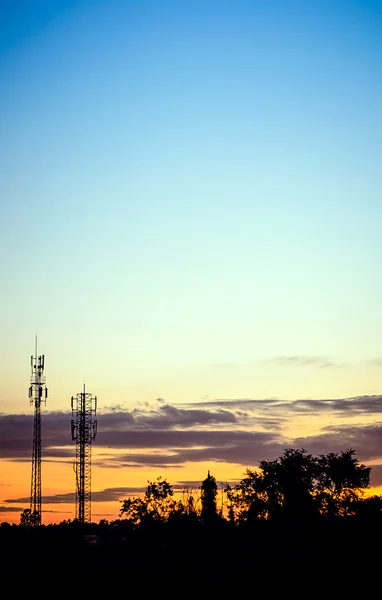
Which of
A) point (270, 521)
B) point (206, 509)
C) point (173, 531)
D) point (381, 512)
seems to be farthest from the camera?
point (206, 509)

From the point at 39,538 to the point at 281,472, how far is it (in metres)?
39.4

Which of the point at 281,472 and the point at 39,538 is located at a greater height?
A: the point at 281,472

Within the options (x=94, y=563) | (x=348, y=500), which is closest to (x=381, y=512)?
(x=348, y=500)

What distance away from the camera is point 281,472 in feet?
381

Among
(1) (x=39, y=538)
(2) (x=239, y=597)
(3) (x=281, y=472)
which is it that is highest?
(3) (x=281, y=472)

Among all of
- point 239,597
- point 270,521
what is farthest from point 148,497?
point 239,597

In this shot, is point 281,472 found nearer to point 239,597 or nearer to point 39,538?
point 39,538

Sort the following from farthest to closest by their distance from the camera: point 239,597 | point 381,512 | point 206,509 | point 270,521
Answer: point 206,509 < point 270,521 < point 381,512 < point 239,597

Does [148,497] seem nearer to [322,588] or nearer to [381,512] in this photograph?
[381,512]

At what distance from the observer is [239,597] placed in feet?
215

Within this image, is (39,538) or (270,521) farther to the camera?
(270,521)

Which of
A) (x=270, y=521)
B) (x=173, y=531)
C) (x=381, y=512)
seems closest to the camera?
(x=173, y=531)

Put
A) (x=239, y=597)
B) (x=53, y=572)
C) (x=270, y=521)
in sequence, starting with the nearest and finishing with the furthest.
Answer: (x=239, y=597) < (x=53, y=572) < (x=270, y=521)

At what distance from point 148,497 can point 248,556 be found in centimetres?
3651
